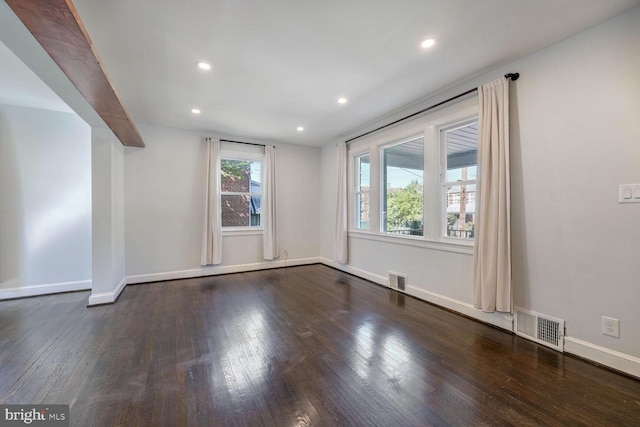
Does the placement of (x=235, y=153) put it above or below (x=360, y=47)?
below

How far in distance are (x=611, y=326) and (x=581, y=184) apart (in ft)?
3.74

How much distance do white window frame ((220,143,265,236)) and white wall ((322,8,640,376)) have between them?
4112 mm

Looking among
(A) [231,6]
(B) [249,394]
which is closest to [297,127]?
(A) [231,6]

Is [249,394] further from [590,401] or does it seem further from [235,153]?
[235,153]

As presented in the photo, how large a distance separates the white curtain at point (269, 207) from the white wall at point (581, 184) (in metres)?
3.89

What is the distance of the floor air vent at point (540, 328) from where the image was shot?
7.39ft

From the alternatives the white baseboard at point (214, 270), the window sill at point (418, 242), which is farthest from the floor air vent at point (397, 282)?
the white baseboard at point (214, 270)

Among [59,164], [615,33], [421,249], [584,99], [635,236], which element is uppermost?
[615,33]

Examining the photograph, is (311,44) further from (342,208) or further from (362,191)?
(342,208)

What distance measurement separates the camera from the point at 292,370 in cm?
197

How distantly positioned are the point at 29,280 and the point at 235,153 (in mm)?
3620

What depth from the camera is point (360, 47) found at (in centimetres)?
233

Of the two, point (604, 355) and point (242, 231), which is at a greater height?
point (242, 231)

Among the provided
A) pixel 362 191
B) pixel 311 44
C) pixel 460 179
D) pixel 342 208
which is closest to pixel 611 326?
pixel 460 179
